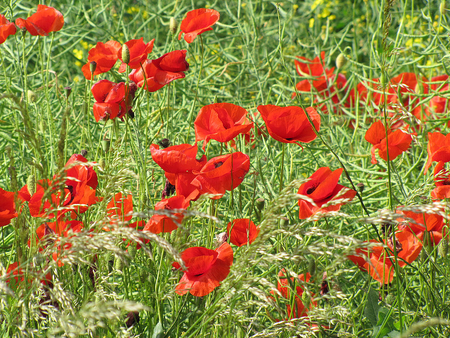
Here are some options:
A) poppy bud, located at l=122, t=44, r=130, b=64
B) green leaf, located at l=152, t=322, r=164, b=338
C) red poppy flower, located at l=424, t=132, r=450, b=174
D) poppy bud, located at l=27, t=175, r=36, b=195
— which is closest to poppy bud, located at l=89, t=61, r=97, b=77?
poppy bud, located at l=122, t=44, r=130, b=64

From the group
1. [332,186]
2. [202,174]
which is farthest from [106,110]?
[332,186]

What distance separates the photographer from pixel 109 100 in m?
0.86

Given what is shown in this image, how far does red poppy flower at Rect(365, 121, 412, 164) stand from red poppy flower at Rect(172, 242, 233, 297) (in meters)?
0.34

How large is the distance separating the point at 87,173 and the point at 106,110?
12 cm

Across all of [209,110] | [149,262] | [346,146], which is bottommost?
[346,146]

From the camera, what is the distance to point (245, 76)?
2.03 metres

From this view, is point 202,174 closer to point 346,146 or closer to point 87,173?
point 87,173

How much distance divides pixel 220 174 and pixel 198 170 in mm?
44

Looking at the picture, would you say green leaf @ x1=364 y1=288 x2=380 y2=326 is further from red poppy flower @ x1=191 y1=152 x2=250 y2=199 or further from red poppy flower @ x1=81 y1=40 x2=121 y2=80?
red poppy flower @ x1=81 y1=40 x2=121 y2=80

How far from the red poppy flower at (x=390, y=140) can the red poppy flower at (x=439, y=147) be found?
0.12 feet

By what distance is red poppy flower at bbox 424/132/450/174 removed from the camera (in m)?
0.83

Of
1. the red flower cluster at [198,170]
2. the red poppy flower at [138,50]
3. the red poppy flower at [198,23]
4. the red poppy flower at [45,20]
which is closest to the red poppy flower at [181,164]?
the red flower cluster at [198,170]

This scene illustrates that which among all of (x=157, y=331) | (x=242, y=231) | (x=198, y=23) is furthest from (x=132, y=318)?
(x=198, y=23)

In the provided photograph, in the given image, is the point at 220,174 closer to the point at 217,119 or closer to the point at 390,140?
the point at 217,119
